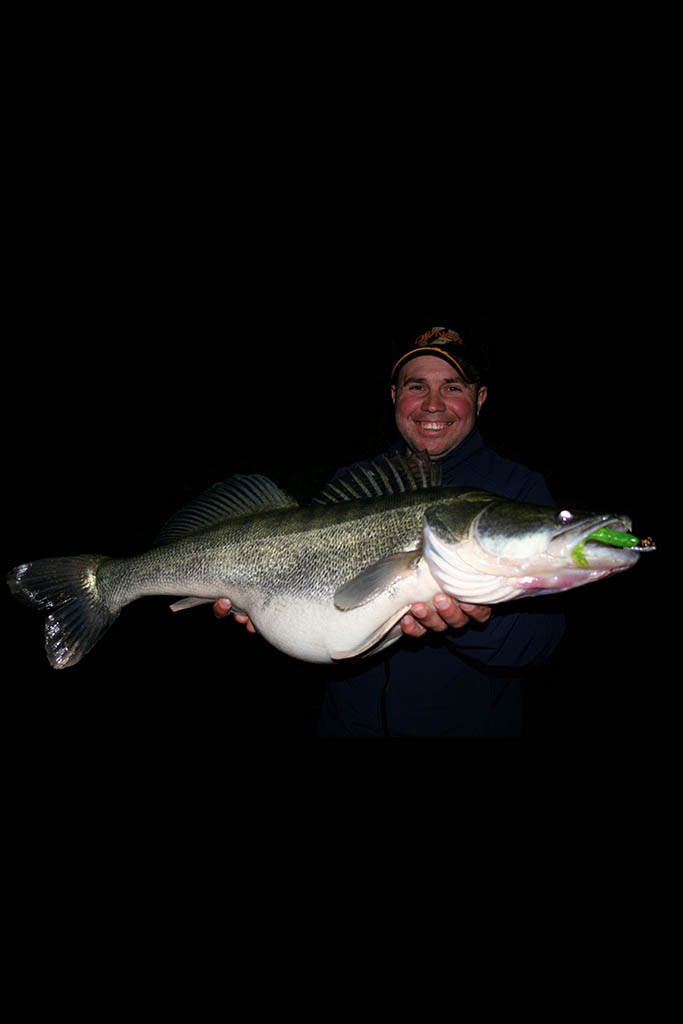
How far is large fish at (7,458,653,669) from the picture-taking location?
1.44 metres

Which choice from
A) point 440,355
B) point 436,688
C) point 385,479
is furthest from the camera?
point 440,355

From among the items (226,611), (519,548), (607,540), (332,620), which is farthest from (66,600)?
(607,540)

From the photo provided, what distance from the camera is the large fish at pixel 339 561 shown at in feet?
4.72

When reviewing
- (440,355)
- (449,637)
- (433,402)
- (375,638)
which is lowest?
(449,637)

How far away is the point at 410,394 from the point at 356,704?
157cm

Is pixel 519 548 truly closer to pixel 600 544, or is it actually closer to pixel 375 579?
pixel 600 544

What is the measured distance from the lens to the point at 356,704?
2.27 metres

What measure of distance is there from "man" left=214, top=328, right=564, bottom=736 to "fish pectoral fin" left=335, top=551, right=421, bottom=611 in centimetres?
15

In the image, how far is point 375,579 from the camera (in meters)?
1.59

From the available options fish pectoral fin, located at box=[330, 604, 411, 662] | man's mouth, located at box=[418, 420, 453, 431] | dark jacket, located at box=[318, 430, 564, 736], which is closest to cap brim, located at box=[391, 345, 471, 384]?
man's mouth, located at box=[418, 420, 453, 431]

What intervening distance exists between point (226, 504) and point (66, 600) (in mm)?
777

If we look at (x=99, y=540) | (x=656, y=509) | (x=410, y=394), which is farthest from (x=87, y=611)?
(x=656, y=509)

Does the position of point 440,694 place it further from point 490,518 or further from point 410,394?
point 410,394

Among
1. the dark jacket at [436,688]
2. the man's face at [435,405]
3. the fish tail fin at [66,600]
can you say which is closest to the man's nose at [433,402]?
the man's face at [435,405]
